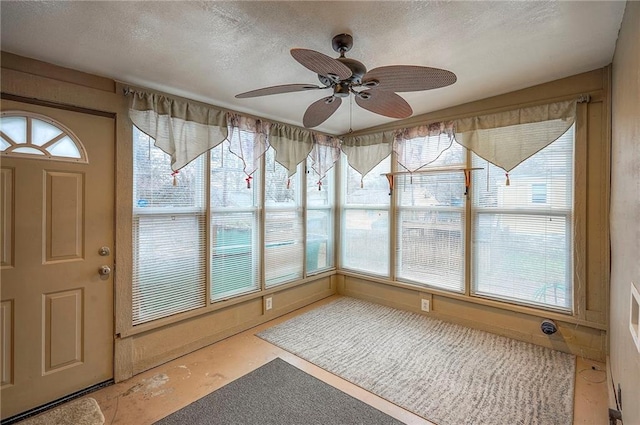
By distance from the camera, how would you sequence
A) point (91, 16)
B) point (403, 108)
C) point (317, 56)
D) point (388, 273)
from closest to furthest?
point (317, 56) → point (91, 16) → point (403, 108) → point (388, 273)

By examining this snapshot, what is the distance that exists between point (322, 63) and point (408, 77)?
1.48ft

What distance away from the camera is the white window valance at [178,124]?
7.56ft

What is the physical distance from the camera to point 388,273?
374cm

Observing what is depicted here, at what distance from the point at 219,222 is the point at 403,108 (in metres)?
2.01

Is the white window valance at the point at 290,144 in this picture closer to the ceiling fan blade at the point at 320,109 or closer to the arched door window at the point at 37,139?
the ceiling fan blade at the point at 320,109

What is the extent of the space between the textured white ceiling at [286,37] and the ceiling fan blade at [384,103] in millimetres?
371

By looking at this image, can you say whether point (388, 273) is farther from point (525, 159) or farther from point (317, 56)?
point (317, 56)

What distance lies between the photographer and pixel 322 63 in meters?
1.37

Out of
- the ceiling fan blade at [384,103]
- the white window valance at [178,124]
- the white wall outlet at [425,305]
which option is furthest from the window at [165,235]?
the white wall outlet at [425,305]

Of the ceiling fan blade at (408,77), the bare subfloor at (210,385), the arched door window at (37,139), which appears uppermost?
the ceiling fan blade at (408,77)

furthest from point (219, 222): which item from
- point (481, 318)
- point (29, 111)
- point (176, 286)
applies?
point (481, 318)

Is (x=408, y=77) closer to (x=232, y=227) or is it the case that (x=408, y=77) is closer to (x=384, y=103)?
(x=384, y=103)

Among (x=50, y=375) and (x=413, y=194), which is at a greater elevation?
(x=413, y=194)

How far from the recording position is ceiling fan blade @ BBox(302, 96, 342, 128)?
6.09 ft
